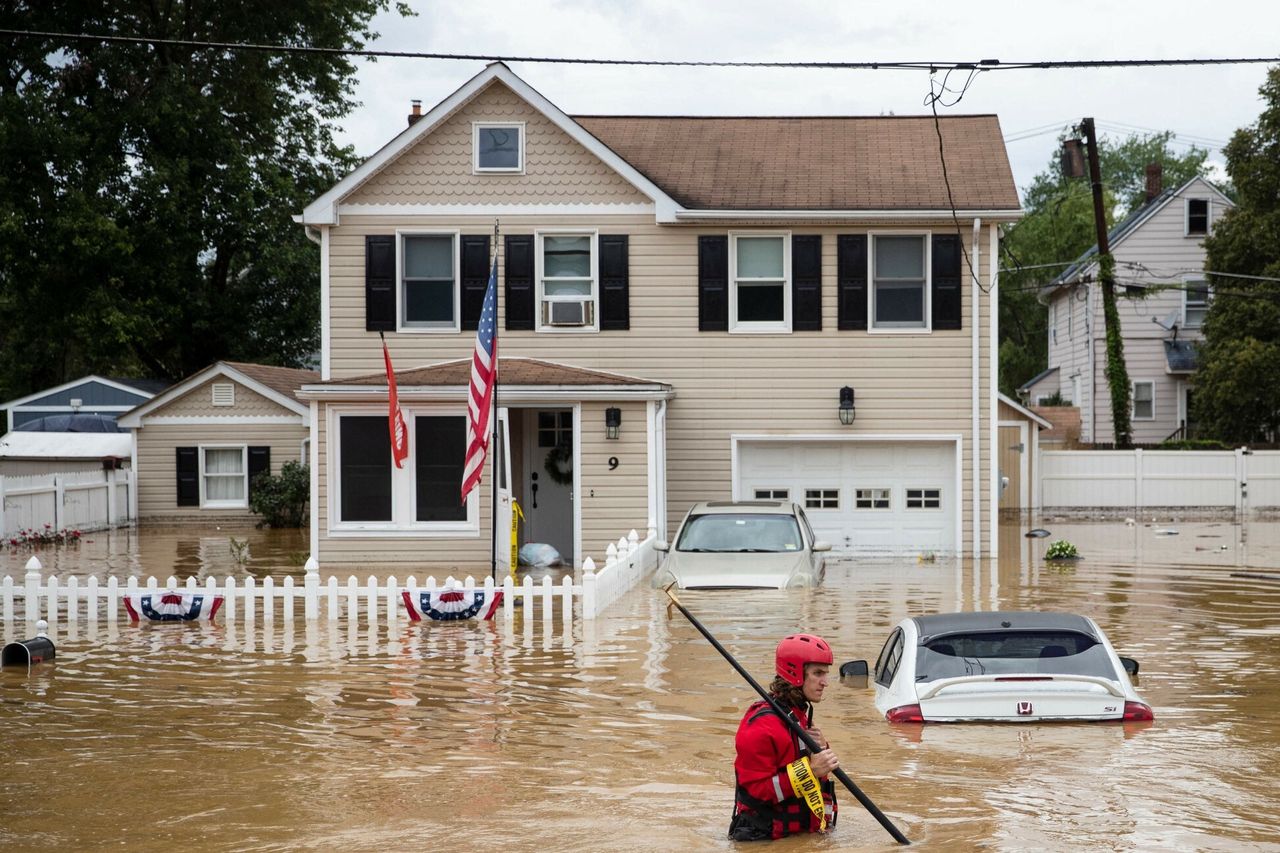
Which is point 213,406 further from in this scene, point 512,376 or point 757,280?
point 757,280

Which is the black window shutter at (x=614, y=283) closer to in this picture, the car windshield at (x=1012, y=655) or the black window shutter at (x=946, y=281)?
the black window shutter at (x=946, y=281)

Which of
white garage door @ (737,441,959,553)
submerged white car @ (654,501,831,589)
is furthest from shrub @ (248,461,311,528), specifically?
submerged white car @ (654,501,831,589)

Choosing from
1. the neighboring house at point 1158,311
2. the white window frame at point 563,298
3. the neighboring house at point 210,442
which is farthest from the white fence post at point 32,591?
the neighboring house at point 1158,311

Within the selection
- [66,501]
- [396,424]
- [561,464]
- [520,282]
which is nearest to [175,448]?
[66,501]

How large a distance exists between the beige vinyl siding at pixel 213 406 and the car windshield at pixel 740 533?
19204 millimetres

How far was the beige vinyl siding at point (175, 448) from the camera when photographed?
120 ft

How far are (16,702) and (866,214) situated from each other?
16.0m

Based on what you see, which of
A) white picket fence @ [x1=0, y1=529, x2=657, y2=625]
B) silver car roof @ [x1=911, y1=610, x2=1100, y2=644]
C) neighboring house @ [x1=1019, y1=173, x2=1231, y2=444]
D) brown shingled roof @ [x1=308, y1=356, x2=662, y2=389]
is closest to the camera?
silver car roof @ [x1=911, y1=610, x2=1100, y2=644]

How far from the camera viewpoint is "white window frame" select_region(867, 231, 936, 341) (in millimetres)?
25112

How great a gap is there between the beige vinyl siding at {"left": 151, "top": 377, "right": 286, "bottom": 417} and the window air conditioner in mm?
13498

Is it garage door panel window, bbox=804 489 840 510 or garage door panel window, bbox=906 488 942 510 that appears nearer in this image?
garage door panel window, bbox=906 488 942 510

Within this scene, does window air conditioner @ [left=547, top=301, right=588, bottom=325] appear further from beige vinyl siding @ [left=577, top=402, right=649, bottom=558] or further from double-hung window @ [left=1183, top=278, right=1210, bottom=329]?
double-hung window @ [left=1183, top=278, right=1210, bottom=329]

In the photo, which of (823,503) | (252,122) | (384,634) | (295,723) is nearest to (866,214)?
(823,503)

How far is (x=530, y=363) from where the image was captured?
973 inches
